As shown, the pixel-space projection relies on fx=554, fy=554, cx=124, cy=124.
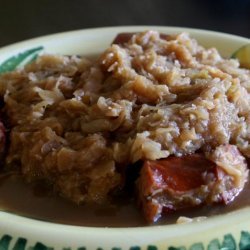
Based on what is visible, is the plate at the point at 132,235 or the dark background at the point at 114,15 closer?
the plate at the point at 132,235

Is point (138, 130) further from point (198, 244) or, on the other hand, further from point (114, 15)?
point (114, 15)

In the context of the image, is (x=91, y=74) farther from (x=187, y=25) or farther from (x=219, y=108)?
(x=187, y=25)

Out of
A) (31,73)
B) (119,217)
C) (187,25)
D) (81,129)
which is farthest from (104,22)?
(119,217)

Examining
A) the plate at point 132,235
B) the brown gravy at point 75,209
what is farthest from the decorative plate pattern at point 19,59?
the plate at point 132,235

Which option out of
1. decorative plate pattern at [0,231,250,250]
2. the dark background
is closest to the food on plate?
decorative plate pattern at [0,231,250,250]

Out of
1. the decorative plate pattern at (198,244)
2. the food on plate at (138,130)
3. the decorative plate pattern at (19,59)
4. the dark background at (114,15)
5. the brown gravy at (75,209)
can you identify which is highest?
the food on plate at (138,130)

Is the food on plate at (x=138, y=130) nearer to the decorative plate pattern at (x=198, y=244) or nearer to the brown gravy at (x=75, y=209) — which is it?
the brown gravy at (x=75, y=209)

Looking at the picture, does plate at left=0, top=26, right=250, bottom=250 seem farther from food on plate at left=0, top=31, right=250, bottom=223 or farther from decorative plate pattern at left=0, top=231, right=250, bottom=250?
A: food on plate at left=0, top=31, right=250, bottom=223
